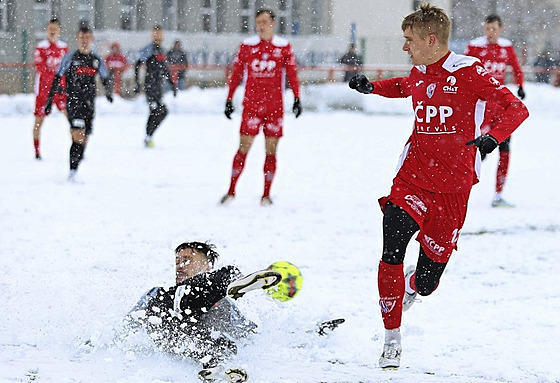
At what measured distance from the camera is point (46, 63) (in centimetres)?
1295

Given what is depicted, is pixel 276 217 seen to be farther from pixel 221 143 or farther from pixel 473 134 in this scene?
pixel 221 143

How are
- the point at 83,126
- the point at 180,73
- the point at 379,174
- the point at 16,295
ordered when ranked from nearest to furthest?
the point at 16,295 → the point at 83,126 → the point at 379,174 → the point at 180,73

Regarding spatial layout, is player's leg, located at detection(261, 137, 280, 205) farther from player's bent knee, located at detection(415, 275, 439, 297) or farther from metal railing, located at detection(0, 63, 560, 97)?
metal railing, located at detection(0, 63, 560, 97)

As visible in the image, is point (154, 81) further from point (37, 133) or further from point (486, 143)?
point (486, 143)

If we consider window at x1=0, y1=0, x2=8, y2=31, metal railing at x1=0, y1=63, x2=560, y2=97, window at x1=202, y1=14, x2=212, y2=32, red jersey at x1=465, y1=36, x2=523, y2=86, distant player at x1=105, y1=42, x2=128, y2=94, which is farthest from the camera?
window at x1=202, y1=14, x2=212, y2=32

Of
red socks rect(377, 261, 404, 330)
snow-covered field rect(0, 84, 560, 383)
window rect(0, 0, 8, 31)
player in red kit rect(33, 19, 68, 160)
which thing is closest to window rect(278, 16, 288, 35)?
window rect(0, 0, 8, 31)

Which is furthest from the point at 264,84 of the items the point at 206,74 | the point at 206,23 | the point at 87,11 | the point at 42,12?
the point at 206,23

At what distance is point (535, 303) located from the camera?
547cm

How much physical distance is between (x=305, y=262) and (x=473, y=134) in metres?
2.55

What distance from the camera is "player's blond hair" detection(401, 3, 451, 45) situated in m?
4.21

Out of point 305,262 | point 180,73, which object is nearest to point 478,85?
point 305,262

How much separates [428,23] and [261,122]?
16.0 ft

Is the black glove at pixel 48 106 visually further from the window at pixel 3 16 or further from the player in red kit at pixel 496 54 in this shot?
the window at pixel 3 16

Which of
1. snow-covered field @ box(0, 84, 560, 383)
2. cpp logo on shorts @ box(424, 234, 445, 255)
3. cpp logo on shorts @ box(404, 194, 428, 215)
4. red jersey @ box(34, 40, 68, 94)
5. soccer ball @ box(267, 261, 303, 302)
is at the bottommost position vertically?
snow-covered field @ box(0, 84, 560, 383)
